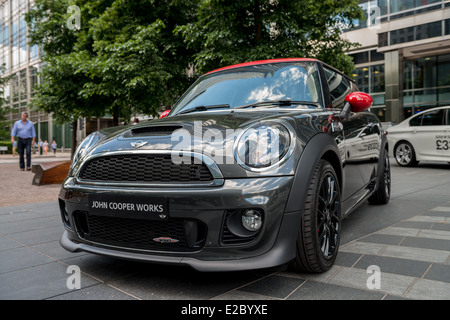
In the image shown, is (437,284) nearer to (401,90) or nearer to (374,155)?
(374,155)

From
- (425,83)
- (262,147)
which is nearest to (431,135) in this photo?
(262,147)

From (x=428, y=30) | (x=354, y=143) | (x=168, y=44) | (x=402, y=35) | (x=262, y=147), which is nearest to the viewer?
(x=262, y=147)

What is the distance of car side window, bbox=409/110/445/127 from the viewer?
10133mm

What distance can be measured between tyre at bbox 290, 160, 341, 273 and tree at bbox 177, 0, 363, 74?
6838 millimetres

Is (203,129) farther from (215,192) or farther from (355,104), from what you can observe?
(355,104)

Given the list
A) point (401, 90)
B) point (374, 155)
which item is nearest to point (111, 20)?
point (374, 155)

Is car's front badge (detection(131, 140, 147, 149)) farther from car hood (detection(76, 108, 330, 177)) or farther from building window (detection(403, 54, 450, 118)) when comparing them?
building window (detection(403, 54, 450, 118))

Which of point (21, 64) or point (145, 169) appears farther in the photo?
point (21, 64)

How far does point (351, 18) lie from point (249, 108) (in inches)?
344

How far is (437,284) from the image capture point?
2404mm

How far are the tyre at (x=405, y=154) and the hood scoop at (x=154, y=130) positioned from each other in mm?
9848

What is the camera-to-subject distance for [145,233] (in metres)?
2.36

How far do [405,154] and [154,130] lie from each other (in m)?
9.99

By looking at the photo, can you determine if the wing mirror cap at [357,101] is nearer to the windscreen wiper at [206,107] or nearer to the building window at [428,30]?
the windscreen wiper at [206,107]
